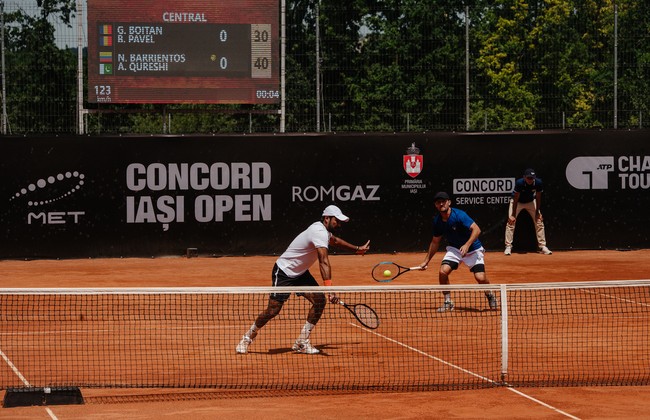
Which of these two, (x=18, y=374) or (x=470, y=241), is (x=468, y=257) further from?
(x=18, y=374)

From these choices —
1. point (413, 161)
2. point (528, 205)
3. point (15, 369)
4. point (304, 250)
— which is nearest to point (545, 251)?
point (528, 205)

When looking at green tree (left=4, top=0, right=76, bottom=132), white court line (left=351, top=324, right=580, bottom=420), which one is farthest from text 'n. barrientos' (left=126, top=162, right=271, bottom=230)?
white court line (left=351, top=324, right=580, bottom=420)

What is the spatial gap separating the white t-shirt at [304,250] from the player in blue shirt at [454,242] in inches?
111

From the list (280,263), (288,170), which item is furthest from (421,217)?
(280,263)

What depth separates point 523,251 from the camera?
2252 centimetres

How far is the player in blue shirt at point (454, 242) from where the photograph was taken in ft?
45.4

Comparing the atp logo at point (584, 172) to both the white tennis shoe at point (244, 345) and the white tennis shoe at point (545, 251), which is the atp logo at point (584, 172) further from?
the white tennis shoe at point (244, 345)

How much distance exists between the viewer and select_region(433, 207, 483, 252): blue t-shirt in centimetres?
1398

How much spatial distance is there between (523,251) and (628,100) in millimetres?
4577

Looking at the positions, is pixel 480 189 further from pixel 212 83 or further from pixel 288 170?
pixel 212 83

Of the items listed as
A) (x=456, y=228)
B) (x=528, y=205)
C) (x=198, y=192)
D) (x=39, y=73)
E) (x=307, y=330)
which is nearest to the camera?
(x=307, y=330)

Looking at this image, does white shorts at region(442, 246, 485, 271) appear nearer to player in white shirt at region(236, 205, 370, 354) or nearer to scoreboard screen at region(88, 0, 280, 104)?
player in white shirt at region(236, 205, 370, 354)

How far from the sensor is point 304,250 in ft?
37.4

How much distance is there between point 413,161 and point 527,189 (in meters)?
2.44
